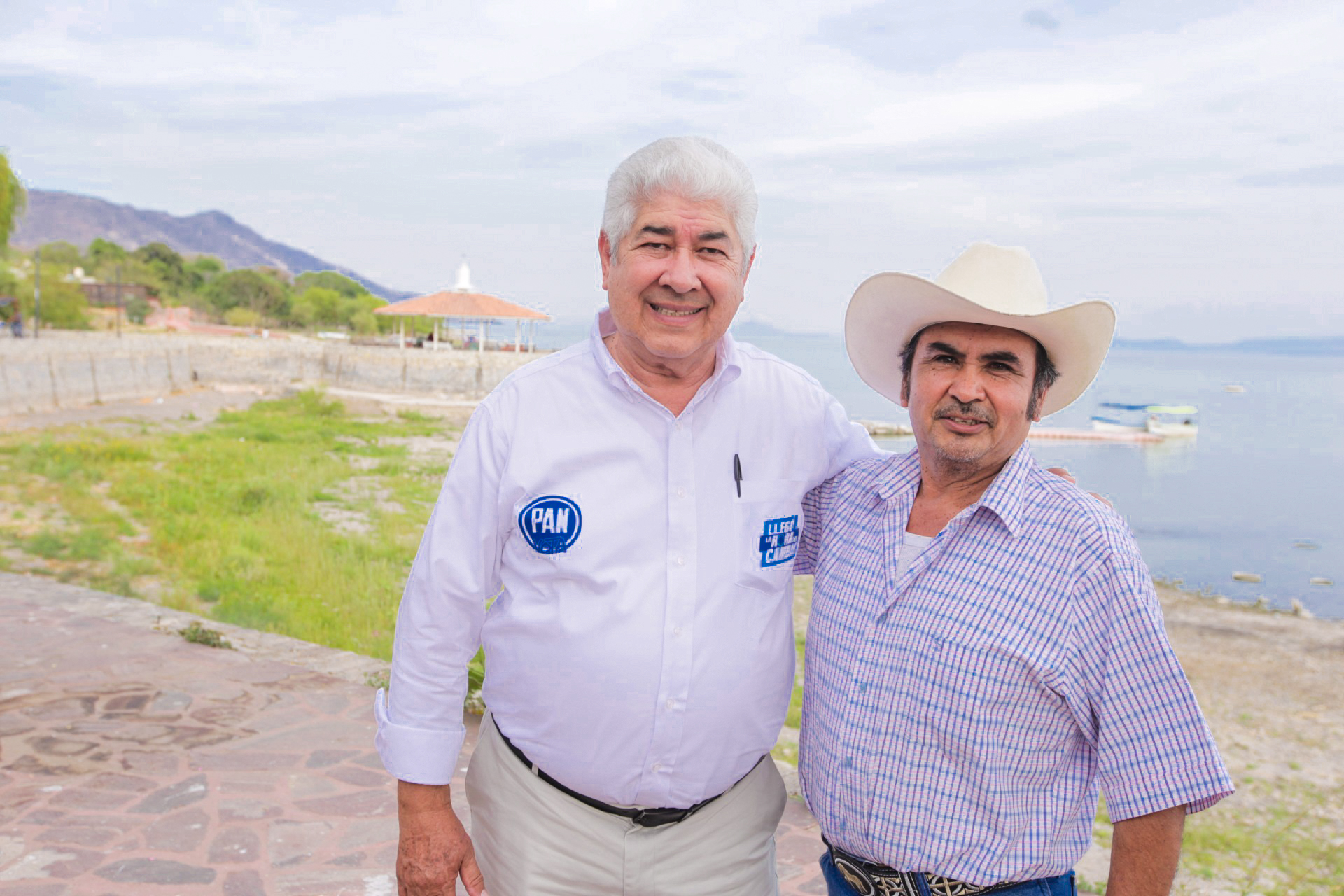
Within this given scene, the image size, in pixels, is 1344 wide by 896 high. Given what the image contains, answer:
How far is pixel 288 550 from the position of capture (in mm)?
10656

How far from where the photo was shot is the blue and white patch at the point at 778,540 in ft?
6.84

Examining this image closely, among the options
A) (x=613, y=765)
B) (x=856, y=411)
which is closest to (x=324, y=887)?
(x=613, y=765)

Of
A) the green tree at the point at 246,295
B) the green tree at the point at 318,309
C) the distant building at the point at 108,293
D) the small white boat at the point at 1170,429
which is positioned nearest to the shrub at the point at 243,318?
the green tree at the point at 318,309

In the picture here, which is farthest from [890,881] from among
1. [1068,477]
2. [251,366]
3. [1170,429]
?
[1170,429]

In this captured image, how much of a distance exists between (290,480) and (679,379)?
14879 millimetres

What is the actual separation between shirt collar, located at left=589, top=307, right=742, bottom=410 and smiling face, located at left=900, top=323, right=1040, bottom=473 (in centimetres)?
39

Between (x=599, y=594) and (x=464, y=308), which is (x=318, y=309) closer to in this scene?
(x=464, y=308)

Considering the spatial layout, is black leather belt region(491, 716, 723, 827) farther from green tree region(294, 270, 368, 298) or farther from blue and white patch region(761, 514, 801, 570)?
green tree region(294, 270, 368, 298)

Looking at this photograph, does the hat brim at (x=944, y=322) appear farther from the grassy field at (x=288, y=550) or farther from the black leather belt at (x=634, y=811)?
the grassy field at (x=288, y=550)

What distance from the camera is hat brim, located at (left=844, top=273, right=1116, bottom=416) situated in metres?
1.85

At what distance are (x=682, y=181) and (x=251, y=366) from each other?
39630 millimetres

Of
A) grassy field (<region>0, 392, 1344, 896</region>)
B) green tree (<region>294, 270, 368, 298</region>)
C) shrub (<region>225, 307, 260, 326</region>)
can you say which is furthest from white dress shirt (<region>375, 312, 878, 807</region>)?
green tree (<region>294, 270, 368, 298</region>)

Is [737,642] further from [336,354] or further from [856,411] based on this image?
[856,411]

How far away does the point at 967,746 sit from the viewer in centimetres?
171
